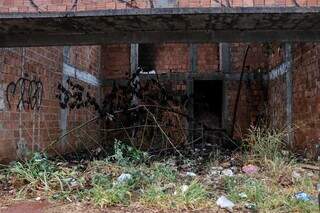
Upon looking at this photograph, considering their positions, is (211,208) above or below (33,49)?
below

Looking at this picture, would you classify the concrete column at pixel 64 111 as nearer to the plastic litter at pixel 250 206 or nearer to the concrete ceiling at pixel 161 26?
the concrete ceiling at pixel 161 26

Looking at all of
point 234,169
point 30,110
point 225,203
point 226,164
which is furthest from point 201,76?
point 225,203

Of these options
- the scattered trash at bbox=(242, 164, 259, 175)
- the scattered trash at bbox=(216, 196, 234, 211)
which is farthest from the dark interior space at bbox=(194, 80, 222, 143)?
the scattered trash at bbox=(216, 196, 234, 211)

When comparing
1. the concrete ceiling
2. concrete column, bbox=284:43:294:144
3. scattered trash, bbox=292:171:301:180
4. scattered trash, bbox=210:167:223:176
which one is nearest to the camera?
the concrete ceiling

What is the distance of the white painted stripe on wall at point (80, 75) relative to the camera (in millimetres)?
12031

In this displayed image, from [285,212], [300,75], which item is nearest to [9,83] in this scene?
[285,212]

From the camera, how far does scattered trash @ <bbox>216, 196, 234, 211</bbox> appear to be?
19.0 feet

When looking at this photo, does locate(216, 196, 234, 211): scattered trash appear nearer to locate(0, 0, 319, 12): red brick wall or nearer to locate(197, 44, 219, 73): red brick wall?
locate(0, 0, 319, 12): red brick wall

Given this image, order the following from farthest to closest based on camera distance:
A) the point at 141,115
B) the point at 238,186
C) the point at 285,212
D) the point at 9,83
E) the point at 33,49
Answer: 1. the point at 141,115
2. the point at 33,49
3. the point at 9,83
4. the point at 238,186
5. the point at 285,212

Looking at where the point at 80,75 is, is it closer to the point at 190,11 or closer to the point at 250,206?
the point at 190,11

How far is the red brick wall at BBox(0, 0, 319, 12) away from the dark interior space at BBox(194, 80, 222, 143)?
9.53 metres

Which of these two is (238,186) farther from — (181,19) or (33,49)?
(33,49)

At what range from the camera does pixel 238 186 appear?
664cm

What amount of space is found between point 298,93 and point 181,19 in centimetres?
575
